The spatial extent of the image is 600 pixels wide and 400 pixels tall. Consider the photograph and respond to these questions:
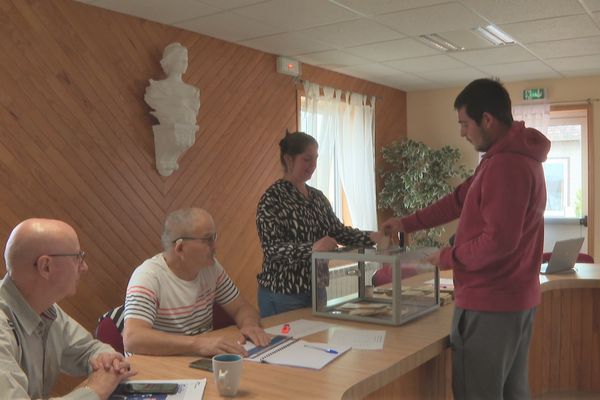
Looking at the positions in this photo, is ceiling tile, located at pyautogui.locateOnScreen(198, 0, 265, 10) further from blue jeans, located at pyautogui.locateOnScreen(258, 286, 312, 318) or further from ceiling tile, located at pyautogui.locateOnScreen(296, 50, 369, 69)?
blue jeans, located at pyautogui.locateOnScreen(258, 286, 312, 318)

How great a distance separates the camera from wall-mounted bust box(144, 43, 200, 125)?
3840 mm

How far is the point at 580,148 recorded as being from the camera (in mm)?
6496

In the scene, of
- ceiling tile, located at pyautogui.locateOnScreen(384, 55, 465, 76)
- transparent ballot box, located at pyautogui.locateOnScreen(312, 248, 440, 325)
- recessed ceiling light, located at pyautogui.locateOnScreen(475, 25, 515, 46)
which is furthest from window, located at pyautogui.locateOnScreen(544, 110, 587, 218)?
transparent ballot box, located at pyautogui.locateOnScreen(312, 248, 440, 325)

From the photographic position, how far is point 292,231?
262 centimetres

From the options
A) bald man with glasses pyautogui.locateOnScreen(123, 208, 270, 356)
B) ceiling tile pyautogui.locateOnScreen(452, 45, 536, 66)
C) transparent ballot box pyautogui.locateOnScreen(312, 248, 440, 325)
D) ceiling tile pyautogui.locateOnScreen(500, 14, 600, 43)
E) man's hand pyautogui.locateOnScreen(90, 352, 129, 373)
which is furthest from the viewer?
ceiling tile pyautogui.locateOnScreen(452, 45, 536, 66)

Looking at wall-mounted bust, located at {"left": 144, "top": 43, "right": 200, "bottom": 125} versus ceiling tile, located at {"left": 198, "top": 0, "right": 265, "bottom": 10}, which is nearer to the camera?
ceiling tile, located at {"left": 198, "top": 0, "right": 265, "bottom": 10}

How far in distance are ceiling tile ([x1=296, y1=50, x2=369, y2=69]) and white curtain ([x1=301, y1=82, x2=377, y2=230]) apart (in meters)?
0.22

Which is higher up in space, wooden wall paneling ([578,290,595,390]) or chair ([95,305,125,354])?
chair ([95,305,125,354])

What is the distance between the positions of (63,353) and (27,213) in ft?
5.97

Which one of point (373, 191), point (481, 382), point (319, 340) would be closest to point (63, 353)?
point (319, 340)

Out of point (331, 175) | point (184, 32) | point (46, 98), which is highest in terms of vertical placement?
point (184, 32)

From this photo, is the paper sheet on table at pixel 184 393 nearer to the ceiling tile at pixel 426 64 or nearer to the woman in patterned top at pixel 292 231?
the woman in patterned top at pixel 292 231

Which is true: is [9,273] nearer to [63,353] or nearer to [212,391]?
[63,353]

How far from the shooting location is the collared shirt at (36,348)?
1347 mm
